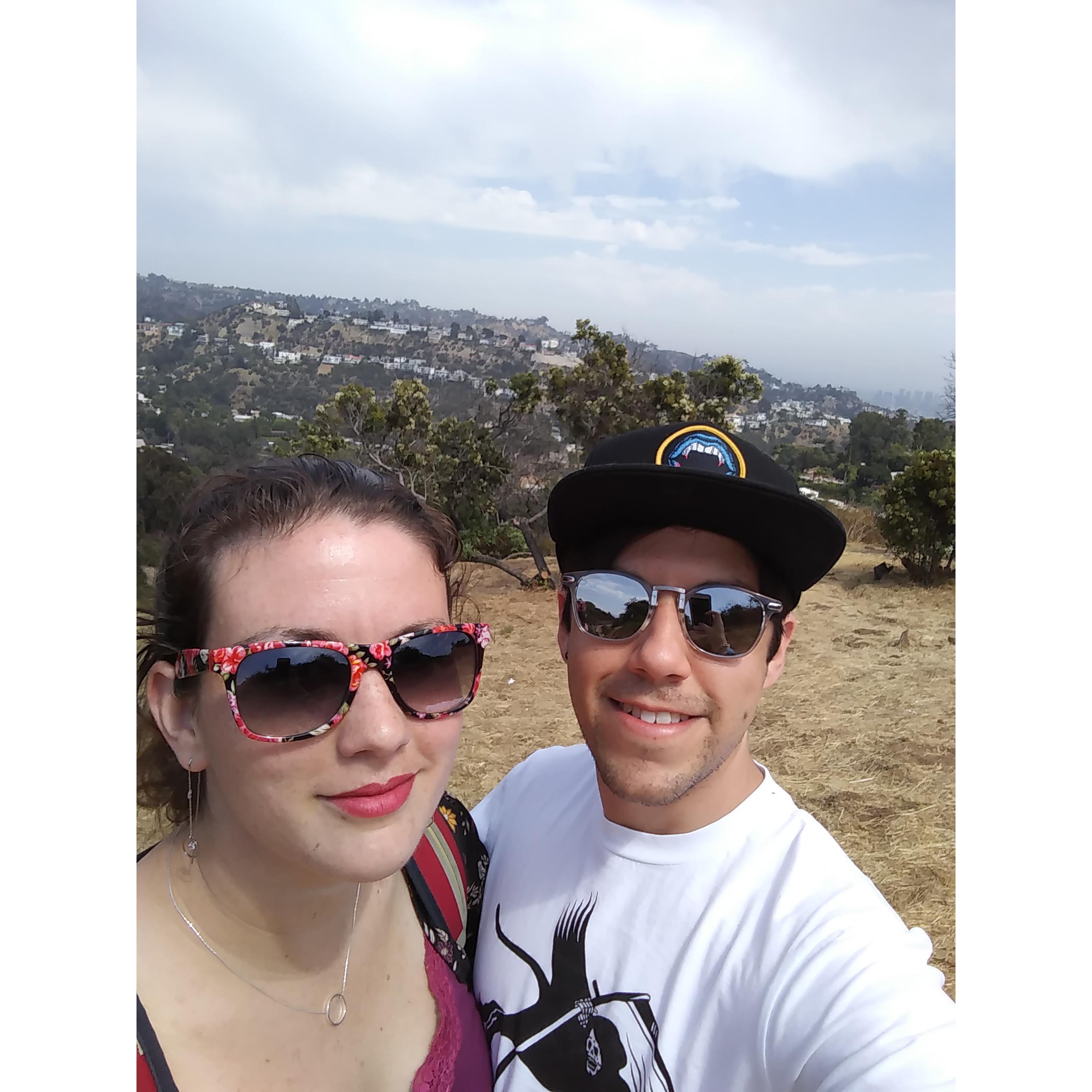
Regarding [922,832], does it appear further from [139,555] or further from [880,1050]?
[139,555]

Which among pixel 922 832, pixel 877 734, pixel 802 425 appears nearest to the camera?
pixel 922 832

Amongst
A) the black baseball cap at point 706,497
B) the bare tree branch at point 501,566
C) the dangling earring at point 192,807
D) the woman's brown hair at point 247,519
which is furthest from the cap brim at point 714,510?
the bare tree branch at point 501,566

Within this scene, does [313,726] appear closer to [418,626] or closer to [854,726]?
[418,626]

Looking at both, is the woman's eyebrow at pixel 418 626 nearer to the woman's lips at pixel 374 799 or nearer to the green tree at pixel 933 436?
the woman's lips at pixel 374 799

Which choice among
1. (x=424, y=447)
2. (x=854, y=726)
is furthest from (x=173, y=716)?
(x=424, y=447)

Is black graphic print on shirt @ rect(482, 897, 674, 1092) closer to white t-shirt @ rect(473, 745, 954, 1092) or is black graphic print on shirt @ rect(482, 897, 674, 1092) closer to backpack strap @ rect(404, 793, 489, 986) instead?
white t-shirt @ rect(473, 745, 954, 1092)
